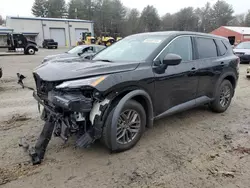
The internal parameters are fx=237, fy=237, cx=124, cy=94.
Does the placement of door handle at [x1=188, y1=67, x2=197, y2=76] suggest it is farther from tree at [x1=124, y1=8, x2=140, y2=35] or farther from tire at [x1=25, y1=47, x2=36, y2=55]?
tree at [x1=124, y1=8, x2=140, y2=35]

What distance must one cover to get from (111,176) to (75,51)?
10.4 m

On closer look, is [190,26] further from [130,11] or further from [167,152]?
[167,152]

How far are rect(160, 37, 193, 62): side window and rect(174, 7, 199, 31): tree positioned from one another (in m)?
67.0

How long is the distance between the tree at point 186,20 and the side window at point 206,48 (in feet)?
218

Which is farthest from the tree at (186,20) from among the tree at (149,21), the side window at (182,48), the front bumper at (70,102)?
the front bumper at (70,102)

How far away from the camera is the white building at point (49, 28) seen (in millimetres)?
46369

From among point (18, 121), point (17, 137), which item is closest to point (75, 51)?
point (18, 121)

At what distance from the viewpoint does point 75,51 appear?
41.1ft

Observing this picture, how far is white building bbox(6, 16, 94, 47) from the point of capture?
4637 centimetres

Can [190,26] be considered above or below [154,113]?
above

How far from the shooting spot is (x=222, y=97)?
5324mm

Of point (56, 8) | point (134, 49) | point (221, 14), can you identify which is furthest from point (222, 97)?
point (221, 14)

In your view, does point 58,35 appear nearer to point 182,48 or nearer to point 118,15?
point 118,15

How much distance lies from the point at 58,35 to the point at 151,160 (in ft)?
172
